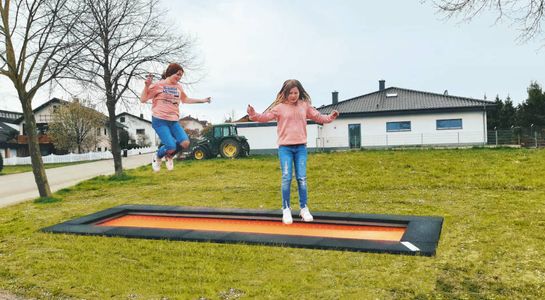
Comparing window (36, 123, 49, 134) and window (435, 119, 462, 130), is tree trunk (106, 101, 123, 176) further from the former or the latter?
window (36, 123, 49, 134)

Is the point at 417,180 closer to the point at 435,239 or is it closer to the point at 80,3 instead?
the point at 435,239

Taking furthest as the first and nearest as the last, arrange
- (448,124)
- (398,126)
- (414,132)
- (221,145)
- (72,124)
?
(72,124) → (398,126) → (414,132) → (448,124) → (221,145)

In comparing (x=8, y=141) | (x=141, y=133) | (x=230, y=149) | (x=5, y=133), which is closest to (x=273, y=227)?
(x=230, y=149)

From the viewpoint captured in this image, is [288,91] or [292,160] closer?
[288,91]

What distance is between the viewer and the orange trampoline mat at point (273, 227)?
22.4 feet

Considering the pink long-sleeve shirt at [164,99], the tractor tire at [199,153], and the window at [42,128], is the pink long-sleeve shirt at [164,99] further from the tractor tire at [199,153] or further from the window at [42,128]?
the window at [42,128]

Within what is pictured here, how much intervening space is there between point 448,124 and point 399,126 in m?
3.32

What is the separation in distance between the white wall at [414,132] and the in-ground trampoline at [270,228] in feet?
78.4

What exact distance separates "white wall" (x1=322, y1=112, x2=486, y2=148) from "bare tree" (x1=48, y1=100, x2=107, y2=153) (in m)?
27.9

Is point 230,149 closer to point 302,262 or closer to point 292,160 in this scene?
point 292,160

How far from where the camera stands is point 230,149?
2367cm

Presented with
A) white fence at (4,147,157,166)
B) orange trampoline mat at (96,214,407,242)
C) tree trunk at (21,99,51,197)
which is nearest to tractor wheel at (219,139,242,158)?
tree trunk at (21,99,51,197)

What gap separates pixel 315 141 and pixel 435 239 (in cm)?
2537

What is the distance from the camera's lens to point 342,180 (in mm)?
14734
